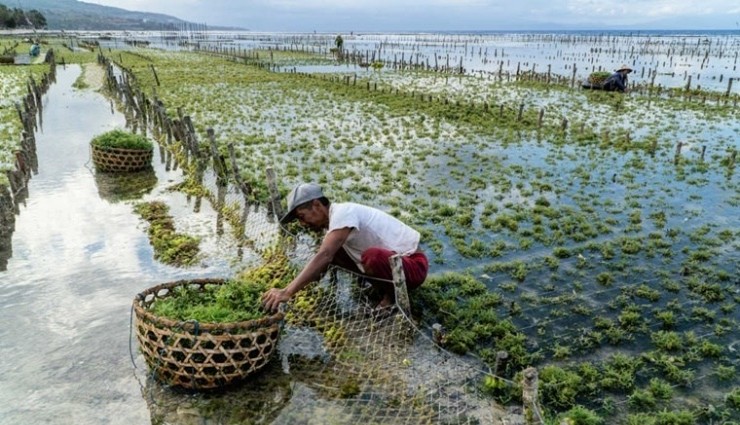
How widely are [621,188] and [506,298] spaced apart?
6.19 m

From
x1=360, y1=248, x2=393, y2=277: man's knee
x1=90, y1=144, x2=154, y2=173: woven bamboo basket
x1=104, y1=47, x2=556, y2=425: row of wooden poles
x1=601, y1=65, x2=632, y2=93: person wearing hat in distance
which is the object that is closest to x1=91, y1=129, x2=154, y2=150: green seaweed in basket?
x1=90, y1=144, x2=154, y2=173: woven bamboo basket

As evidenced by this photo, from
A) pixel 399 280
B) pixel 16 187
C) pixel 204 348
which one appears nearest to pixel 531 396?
pixel 399 280

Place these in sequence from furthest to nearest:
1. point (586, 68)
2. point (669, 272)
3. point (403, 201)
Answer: point (586, 68) → point (403, 201) → point (669, 272)

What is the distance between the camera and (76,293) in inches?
268

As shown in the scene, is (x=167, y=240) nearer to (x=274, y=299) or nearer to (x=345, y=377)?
(x=274, y=299)

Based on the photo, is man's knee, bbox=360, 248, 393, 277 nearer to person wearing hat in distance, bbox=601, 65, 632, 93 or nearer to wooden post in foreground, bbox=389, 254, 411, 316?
wooden post in foreground, bbox=389, 254, 411, 316

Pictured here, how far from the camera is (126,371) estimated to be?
17.2ft

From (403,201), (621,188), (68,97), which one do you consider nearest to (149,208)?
(403,201)

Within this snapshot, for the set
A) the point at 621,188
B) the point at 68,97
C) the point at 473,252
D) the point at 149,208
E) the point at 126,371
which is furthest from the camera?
the point at 68,97

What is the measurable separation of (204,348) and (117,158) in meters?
8.95

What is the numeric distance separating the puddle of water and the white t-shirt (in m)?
2.53

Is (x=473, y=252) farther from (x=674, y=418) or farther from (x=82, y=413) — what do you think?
(x=82, y=413)

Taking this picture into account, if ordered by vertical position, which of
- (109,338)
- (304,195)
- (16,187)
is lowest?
(109,338)

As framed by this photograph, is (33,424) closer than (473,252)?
Yes
